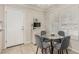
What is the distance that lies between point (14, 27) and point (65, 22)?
84 cm

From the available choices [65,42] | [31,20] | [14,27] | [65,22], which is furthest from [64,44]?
[14,27]

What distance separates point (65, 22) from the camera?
141cm

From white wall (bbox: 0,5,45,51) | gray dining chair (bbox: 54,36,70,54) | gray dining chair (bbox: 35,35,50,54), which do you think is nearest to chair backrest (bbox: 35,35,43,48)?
gray dining chair (bbox: 35,35,50,54)

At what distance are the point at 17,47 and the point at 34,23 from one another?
0.49 meters

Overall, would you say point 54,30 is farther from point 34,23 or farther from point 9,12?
point 9,12

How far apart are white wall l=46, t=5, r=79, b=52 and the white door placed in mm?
465

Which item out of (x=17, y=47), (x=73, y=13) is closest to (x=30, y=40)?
(x=17, y=47)

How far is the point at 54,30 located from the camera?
1.33 meters

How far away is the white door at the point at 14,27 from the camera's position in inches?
52.6

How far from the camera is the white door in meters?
1.33

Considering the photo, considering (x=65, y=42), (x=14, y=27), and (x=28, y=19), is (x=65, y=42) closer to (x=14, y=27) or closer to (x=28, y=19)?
(x=28, y=19)

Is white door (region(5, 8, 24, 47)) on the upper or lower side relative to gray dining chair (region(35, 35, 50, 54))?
upper

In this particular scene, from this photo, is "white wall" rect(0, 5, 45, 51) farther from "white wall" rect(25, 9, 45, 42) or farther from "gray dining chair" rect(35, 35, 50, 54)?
"gray dining chair" rect(35, 35, 50, 54)
